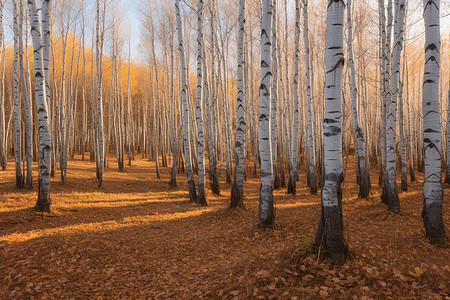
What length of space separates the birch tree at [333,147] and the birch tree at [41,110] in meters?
6.69

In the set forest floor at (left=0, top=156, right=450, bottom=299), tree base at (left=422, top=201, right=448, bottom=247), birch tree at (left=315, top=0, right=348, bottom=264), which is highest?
birch tree at (left=315, top=0, right=348, bottom=264)

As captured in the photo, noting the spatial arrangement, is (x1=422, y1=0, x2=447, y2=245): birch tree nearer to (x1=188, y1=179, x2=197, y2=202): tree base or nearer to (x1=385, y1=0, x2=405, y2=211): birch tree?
(x1=385, y1=0, x2=405, y2=211): birch tree

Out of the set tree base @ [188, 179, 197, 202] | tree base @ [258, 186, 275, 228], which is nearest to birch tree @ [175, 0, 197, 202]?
tree base @ [188, 179, 197, 202]

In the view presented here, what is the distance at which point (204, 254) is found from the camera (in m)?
4.62

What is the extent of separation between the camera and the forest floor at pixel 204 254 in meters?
2.91

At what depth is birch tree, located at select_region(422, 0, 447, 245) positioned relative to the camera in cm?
398

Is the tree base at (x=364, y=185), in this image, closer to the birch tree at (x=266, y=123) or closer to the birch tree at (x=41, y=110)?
the birch tree at (x=266, y=123)

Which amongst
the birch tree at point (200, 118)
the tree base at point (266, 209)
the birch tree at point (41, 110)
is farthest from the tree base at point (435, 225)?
the birch tree at point (41, 110)

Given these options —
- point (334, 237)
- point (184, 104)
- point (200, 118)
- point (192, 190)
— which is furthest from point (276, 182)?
point (334, 237)

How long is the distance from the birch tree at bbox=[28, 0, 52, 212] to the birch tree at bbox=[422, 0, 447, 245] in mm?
8136

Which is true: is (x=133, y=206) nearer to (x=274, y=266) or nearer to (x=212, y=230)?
(x=212, y=230)

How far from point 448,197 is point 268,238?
6.46m

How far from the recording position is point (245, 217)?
21.5 ft

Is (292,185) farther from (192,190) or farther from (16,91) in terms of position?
(16,91)
